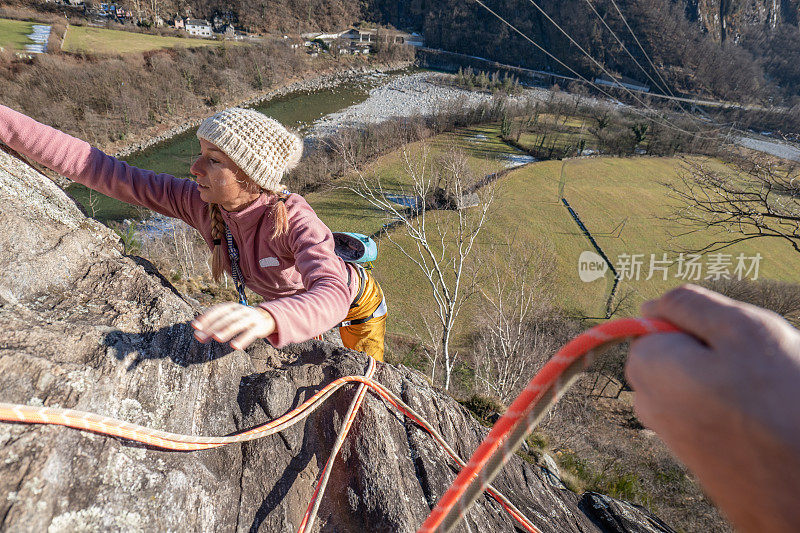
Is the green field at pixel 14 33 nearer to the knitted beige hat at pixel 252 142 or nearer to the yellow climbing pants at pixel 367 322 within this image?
the knitted beige hat at pixel 252 142

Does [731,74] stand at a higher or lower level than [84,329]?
higher

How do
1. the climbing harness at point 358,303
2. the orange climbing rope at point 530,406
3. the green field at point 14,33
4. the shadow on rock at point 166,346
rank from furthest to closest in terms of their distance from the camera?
the green field at point 14,33, the climbing harness at point 358,303, the shadow on rock at point 166,346, the orange climbing rope at point 530,406

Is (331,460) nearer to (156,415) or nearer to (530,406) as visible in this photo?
(156,415)

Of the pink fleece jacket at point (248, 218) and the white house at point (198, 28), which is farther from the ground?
the white house at point (198, 28)

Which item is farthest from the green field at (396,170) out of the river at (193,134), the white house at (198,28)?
the white house at (198,28)

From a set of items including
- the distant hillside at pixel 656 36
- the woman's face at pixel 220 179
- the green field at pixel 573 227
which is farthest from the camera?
the distant hillside at pixel 656 36

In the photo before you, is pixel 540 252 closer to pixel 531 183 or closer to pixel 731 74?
pixel 531 183

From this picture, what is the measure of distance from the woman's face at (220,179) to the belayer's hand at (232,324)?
3.54 feet

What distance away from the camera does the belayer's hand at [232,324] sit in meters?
1.38

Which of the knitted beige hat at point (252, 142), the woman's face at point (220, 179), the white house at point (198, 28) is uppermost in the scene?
the white house at point (198, 28)

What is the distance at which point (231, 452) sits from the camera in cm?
197

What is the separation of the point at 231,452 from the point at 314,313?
35.5 inches

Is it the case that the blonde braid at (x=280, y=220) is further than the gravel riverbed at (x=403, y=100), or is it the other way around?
the gravel riverbed at (x=403, y=100)

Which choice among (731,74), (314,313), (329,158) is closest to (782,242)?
(329,158)
